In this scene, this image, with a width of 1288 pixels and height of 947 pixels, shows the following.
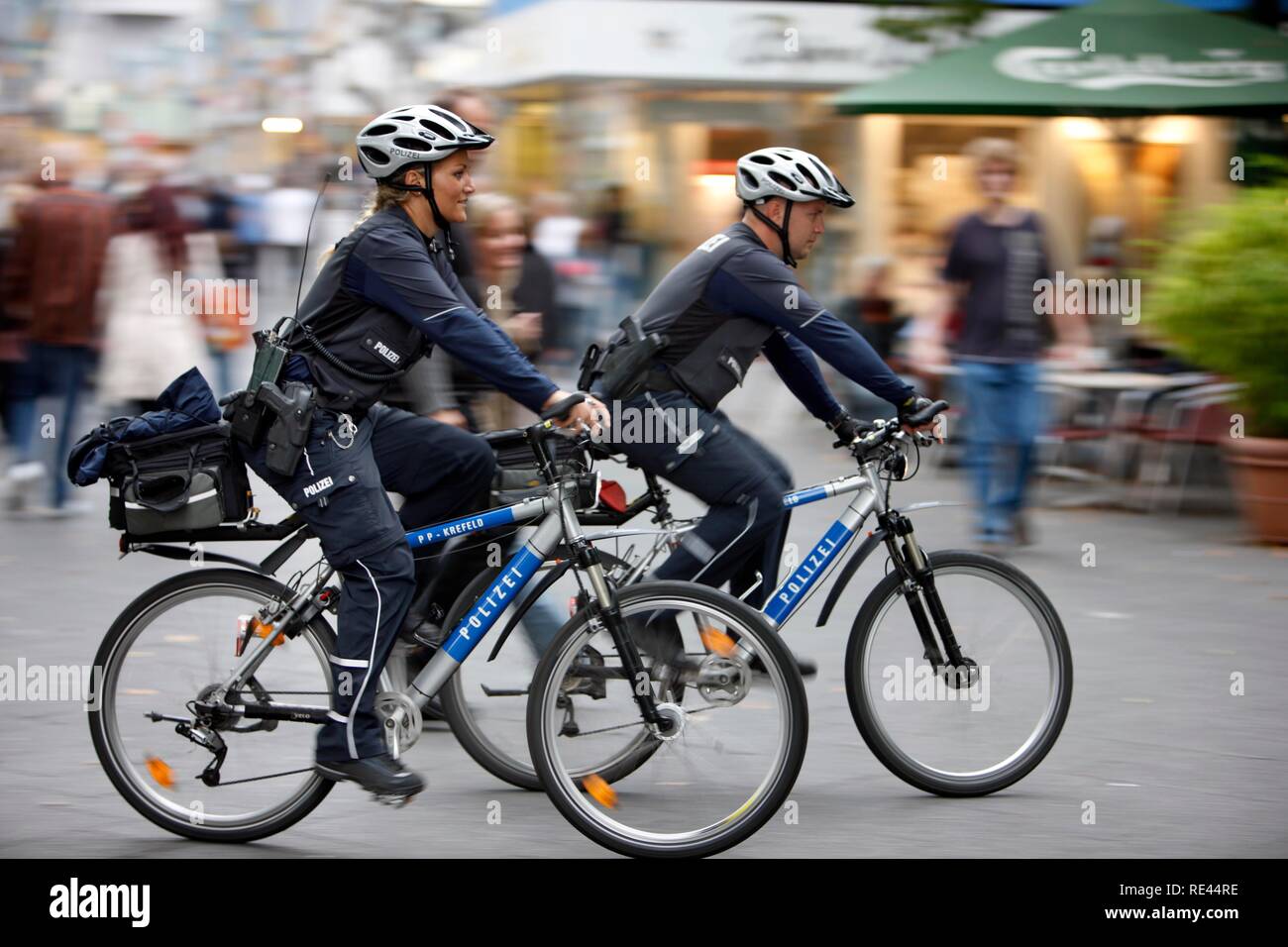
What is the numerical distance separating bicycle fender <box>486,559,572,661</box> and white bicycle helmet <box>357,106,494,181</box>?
1.17 metres

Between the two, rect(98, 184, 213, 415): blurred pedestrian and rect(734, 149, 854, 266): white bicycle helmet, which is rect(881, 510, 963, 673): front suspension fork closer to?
rect(734, 149, 854, 266): white bicycle helmet

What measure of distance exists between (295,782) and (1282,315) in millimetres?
6616

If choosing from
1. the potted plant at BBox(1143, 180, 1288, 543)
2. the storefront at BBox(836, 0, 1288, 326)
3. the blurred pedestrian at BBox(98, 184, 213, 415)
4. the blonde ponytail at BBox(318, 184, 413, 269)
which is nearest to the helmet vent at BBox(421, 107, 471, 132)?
the blonde ponytail at BBox(318, 184, 413, 269)

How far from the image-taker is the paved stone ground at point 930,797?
4836 mm

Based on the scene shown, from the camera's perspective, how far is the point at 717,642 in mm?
4695

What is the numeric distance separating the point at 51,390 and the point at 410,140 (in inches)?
242

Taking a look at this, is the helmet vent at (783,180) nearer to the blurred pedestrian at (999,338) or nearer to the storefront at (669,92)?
the blurred pedestrian at (999,338)

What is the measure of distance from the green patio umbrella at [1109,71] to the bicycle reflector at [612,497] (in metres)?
7.38

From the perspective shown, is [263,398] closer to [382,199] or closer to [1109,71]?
[382,199]

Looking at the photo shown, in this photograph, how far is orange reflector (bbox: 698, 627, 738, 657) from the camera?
4668mm

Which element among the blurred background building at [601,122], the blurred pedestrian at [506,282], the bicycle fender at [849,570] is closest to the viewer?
the bicycle fender at [849,570]

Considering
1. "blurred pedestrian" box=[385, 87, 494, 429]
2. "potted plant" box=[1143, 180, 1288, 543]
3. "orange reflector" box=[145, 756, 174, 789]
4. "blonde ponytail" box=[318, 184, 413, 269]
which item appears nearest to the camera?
"blonde ponytail" box=[318, 184, 413, 269]

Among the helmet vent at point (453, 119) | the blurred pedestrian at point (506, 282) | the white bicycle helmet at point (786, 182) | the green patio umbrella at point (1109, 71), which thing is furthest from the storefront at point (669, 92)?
the helmet vent at point (453, 119)

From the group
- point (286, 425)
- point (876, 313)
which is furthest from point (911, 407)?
point (876, 313)
